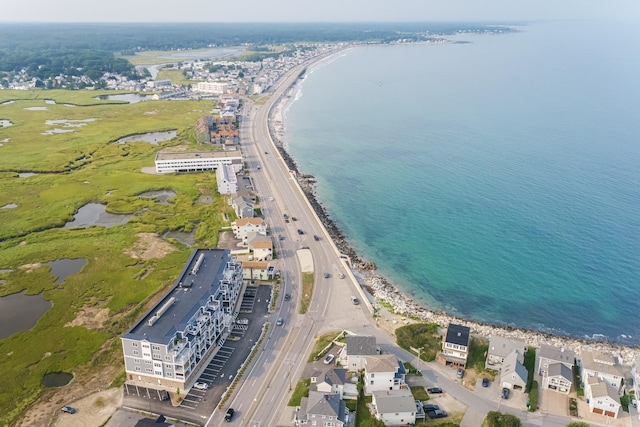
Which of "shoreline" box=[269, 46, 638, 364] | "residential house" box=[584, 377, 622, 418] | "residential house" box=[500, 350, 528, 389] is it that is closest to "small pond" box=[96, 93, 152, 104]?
"shoreline" box=[269, 46, 638, 364]

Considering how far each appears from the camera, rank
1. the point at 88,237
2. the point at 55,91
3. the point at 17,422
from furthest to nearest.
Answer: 1. the point at 55,91
2. the point at 88,237
3. the point at 17,422

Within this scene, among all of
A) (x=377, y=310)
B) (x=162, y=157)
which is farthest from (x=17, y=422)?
(x=162, y=157)

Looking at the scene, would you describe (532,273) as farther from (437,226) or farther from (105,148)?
(105,148)

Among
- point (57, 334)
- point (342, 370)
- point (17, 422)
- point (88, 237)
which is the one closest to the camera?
point (17, 422)

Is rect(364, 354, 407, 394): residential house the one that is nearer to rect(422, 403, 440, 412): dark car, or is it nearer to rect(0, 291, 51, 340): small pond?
rect(422, 403, 440, 412): dark car

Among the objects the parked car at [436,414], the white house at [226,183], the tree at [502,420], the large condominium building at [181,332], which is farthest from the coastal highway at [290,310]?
the tree at [502,420]

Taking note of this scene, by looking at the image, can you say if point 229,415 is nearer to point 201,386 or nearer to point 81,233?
point 201,386
